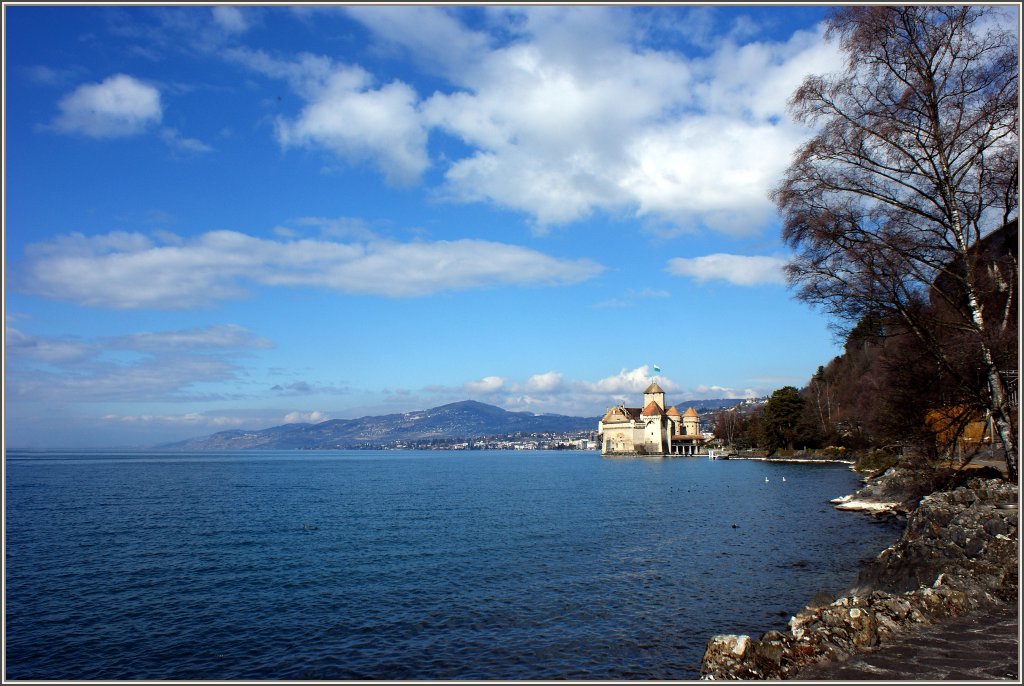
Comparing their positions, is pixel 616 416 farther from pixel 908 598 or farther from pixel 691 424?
pixel 908 598

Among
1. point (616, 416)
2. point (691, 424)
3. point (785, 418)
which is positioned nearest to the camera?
point (785, 418)

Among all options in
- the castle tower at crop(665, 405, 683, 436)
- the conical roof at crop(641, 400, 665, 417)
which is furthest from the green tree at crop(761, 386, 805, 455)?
the castle tower at crop(665, 405, 683, 436)

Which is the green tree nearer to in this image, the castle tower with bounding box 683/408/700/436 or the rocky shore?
the castle tower with bounding box 683/408/700/436

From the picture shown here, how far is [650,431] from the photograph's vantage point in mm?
148000

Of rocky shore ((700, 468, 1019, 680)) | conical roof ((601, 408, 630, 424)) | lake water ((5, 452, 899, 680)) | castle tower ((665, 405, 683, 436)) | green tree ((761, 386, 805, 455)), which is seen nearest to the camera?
rocky shore ((700, 468, 1019, 680))

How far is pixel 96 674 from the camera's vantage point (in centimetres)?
1315

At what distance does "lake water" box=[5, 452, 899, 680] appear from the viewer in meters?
13.6

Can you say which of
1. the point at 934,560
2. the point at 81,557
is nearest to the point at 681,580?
the point at 934,560

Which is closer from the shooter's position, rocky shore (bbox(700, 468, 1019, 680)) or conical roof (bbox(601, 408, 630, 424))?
rocky shore (bbox(700, 468, 1019, 680))

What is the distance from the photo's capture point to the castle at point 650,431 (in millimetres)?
147625

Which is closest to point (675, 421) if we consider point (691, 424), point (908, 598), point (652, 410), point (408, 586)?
point (691, 424)

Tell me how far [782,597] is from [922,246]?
10.4 meters

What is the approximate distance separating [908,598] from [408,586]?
44.4 ft

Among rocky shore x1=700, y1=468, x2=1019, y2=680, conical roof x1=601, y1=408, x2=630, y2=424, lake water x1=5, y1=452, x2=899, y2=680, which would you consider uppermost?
conical roof x1=601, y1=408, x2=630, y2=424
